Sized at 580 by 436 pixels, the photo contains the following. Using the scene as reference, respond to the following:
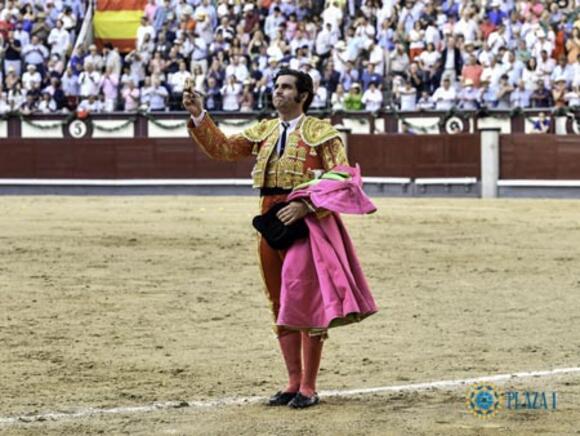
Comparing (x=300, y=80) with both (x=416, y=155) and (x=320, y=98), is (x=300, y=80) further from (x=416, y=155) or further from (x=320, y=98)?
(x=416, y=155)

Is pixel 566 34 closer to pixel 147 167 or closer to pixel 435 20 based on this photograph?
pixel 435 20

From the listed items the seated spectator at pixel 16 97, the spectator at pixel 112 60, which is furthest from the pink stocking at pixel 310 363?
the seated spectator at pixel 16 97

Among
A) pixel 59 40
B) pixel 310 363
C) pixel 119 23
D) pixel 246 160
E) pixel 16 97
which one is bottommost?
pixel 246 160

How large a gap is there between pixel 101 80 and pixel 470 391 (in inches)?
630

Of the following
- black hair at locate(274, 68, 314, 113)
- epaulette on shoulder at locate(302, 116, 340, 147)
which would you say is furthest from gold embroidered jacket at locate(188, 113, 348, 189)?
black hair at locate(274, 68, 314, 113)

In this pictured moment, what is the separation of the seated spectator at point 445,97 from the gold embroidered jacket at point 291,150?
13.5 meters

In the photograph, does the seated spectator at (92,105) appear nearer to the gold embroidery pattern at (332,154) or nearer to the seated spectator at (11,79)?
the seated spectator at (11,79)

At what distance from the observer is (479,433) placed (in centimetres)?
496

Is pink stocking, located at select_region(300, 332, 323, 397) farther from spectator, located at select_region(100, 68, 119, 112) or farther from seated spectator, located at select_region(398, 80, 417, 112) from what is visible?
spectator, located at select_region(100, 68, 119, 112)

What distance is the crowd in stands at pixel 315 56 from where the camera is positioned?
732 inches

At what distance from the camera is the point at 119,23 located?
76.2 feet

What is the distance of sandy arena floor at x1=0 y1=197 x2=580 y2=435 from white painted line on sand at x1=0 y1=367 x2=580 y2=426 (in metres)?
0.06

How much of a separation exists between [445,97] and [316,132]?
45.6 feet

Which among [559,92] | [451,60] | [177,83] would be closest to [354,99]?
[451,60]
